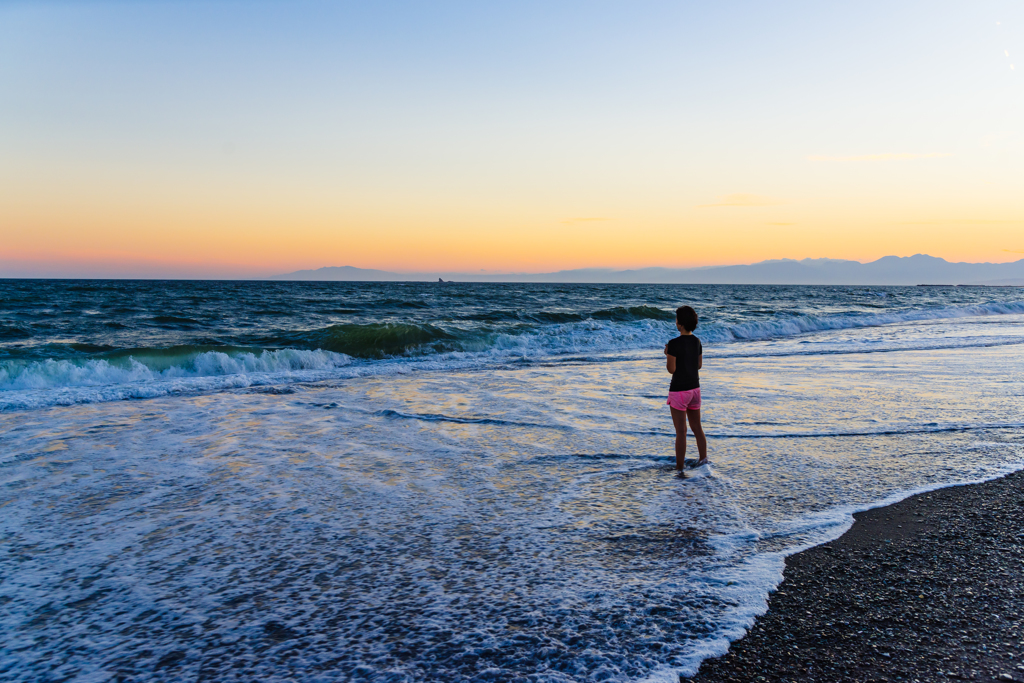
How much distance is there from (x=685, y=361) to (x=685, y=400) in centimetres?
41

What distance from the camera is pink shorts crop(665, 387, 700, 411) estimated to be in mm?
5926

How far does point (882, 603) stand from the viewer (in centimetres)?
331

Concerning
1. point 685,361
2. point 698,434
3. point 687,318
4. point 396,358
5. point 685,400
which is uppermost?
point 687,318

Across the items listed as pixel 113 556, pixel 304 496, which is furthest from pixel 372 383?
pixel 113 556

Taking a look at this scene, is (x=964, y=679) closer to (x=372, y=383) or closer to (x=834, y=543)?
(x=834, y=543)

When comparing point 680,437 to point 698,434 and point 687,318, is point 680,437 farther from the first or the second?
point 687,318

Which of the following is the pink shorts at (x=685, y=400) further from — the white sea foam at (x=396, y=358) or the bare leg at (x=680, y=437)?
the white sea foam at (x=396, y=358)

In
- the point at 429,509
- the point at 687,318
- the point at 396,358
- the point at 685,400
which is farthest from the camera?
the point at 396,358

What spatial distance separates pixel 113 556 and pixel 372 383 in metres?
7.81

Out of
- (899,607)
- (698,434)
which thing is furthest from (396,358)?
(899,607)

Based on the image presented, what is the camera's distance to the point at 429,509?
4.88 m

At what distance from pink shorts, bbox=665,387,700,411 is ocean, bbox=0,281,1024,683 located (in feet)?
2.15

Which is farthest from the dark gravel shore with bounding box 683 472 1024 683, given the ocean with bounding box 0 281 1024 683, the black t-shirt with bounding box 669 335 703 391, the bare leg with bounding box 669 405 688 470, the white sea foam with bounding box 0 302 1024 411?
the white sea foam with bounding box 0 302 1024 411

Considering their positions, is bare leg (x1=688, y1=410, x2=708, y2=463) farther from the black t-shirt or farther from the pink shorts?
the black t-shirt
